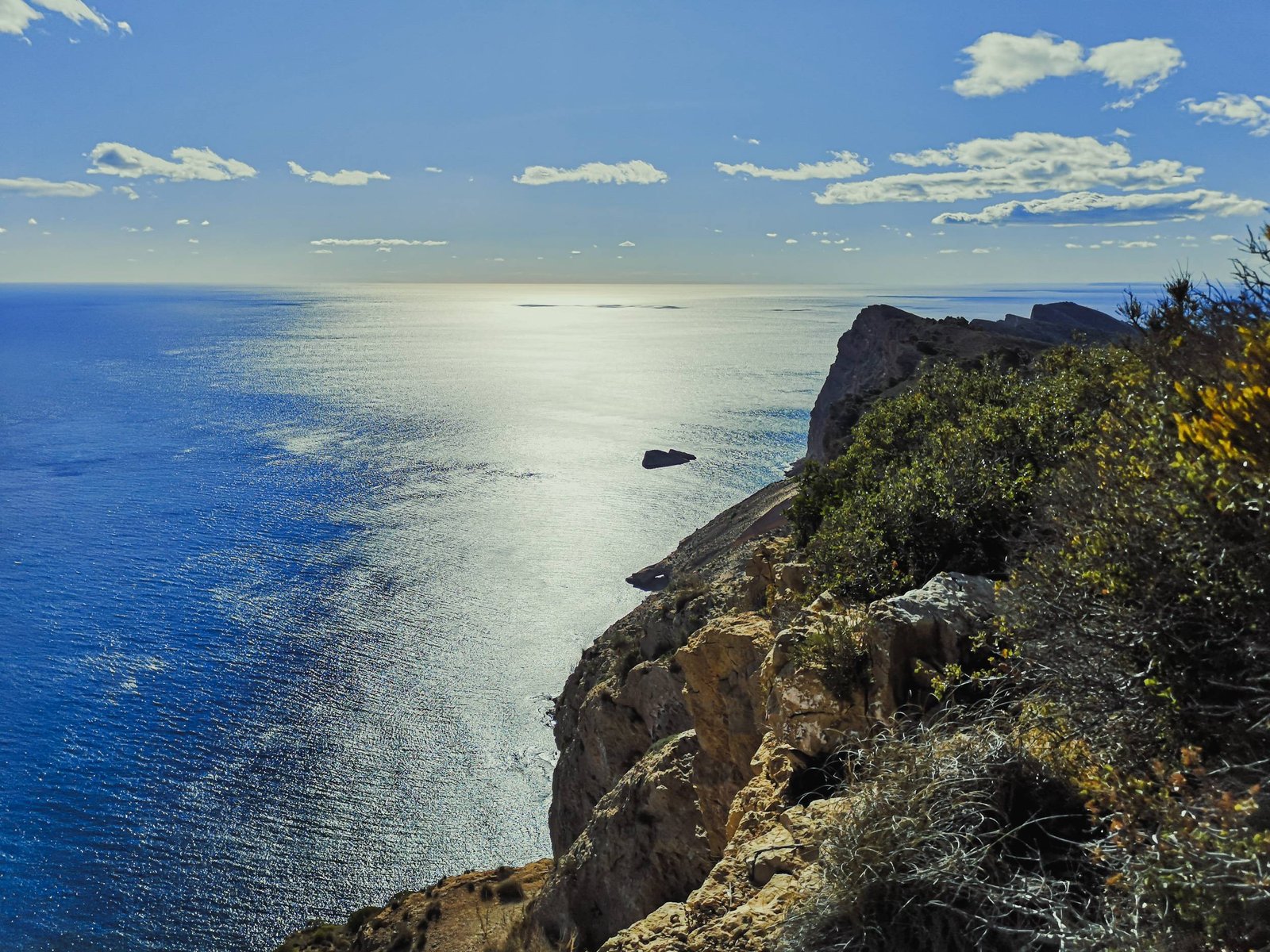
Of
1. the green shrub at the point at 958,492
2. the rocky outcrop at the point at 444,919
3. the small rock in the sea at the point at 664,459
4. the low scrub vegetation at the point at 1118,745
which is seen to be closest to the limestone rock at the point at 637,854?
the green shrub at the point at 958,492

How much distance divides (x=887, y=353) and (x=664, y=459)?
37458 mm

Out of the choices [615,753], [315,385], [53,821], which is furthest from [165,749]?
[315,385]

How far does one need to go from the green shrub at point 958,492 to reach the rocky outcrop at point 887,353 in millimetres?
29561

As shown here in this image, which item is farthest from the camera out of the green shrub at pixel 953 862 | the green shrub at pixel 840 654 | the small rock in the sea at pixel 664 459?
the small rock in the sea at pixel 664 459

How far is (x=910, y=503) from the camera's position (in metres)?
13.5

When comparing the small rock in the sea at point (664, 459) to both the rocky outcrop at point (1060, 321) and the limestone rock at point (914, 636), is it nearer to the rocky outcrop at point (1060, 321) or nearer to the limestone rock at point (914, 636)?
the rocky outcrop at point (1060, 321)

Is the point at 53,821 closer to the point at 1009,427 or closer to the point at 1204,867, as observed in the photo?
the point at 1009,427

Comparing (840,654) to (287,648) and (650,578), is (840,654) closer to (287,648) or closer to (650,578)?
(287,648)

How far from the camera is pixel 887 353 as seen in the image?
256 ft

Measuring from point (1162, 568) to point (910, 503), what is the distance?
729 cm

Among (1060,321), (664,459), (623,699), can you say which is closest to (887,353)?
(664,459)

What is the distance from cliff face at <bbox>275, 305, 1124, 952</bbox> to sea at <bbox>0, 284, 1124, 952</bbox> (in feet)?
36.6

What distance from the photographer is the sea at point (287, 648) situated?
41.0 metres

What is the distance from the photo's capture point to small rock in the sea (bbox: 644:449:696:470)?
107 meters
